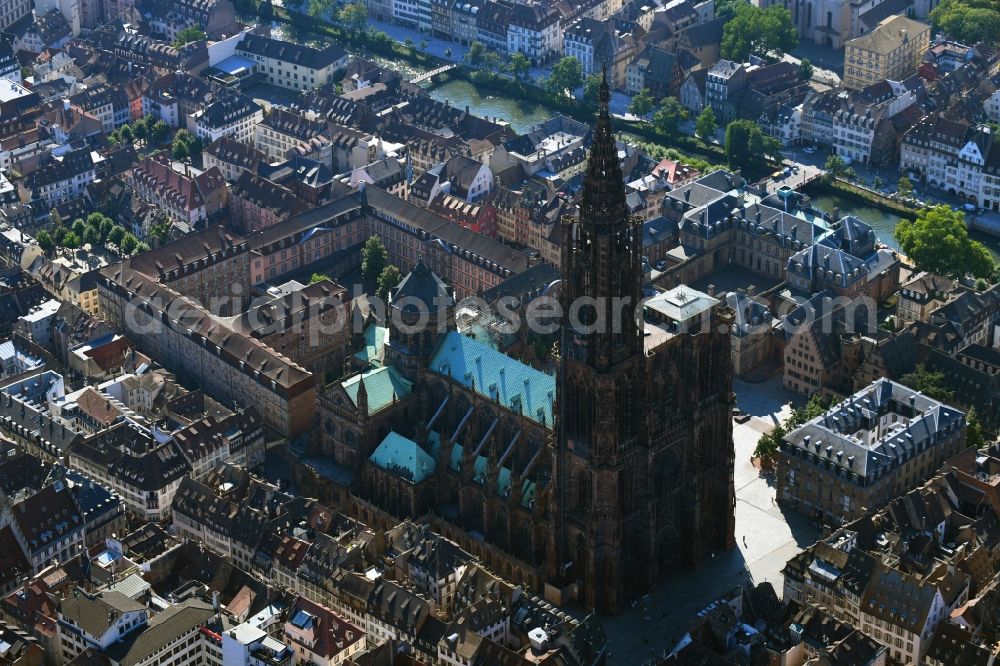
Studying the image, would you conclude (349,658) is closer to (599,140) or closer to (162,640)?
(162,640)

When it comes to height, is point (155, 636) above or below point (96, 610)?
below

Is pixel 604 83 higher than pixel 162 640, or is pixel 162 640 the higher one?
pixel 604 83

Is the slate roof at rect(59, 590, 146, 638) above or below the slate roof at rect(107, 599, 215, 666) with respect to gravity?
above

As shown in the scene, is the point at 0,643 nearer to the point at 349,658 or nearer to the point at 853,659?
the point at 349,658

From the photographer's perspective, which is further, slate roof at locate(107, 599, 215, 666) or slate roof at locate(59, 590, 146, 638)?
slate roof at locate(59, 590, 146, 638)

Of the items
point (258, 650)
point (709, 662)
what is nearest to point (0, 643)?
point (258, 650)

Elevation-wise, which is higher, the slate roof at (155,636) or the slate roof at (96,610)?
the slate roof at (96,610)

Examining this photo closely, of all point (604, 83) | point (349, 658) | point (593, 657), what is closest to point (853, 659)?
point (593, 657)

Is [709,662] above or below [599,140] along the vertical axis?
below

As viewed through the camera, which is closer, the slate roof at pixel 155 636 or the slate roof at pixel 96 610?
the slate roof at pixel 155 636
